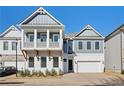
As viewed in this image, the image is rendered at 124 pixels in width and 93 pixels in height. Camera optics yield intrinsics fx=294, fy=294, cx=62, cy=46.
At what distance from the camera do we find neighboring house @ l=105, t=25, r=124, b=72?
114 ft

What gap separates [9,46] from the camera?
39.8 meters

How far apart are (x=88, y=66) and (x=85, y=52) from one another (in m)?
1.96

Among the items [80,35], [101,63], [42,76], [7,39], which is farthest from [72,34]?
[42,76]

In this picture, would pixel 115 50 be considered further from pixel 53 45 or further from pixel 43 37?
pixel 43 37

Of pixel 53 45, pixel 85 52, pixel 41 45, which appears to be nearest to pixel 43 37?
pixel 41 45

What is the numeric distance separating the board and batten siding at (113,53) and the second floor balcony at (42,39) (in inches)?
325

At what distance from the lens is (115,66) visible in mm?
37656

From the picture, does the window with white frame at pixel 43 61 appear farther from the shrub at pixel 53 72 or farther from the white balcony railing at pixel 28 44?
the white balcony railing at pixel 28 44

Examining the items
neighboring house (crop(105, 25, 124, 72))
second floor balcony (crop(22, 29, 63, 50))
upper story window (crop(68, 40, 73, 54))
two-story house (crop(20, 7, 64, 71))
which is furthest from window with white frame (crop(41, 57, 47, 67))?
neighboring house (crop(105, 25, 124, 72))

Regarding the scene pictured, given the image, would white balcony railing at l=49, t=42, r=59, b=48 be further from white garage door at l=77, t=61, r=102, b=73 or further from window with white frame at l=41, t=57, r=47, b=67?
white garage door at l=77, t=61, r=102, b=73

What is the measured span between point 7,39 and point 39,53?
891 cm

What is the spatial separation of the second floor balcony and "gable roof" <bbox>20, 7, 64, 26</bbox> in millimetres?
995

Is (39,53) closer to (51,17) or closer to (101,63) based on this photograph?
(51,17)

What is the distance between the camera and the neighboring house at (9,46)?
39.0 metres
